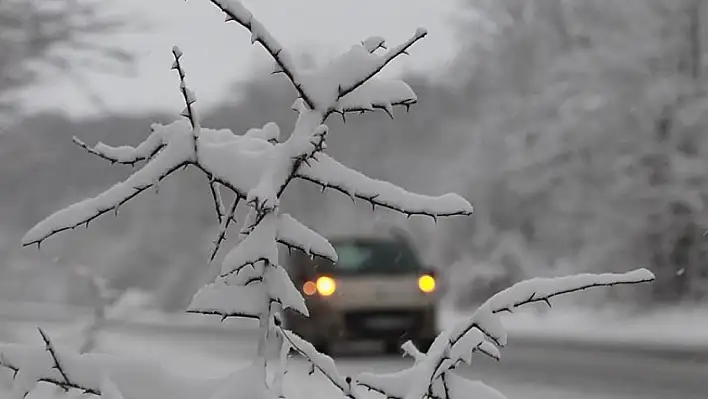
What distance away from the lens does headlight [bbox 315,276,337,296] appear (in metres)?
12.4

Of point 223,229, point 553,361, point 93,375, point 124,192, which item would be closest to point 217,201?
point 223,229

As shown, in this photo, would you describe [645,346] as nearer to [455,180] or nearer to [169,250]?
[455,180]

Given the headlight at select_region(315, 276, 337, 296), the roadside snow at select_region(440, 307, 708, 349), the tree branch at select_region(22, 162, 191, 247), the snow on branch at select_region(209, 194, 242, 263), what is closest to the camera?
the tree branch at select_region(22, 162, 191, 247)

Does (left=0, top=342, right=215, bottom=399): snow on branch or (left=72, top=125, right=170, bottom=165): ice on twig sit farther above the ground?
(left=72, top=125, right=170, bottom=165): ice on twig

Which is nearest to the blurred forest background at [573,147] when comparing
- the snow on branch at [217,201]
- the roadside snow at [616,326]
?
the roadside snow at [616,326]

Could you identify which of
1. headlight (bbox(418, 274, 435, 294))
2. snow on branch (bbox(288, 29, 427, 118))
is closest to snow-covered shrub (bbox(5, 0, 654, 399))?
snow on branch (bbox(288, 29, 427, 118))

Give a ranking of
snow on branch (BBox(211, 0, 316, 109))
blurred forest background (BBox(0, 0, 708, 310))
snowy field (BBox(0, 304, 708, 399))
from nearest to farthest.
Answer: snow on branch (BBox(211, 0, 316, 109)) < snowy field (BBox(0, 304, 708, 399)) < blurred forest background (BBox(0, 0, 708, 310))

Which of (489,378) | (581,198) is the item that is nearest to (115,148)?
(489,378)

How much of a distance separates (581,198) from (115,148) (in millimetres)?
20197

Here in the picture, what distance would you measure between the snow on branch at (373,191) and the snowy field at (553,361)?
3.05 metres

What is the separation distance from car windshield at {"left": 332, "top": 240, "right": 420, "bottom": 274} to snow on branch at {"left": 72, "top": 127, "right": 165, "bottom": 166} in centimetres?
1109

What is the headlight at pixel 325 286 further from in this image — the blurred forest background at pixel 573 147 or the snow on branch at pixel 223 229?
the snow on branch at pixel 223 229

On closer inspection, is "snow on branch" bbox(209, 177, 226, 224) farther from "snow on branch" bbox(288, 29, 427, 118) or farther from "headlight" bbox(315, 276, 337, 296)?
"headlight" bbox(315, 276, 337, 296)

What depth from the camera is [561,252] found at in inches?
933
